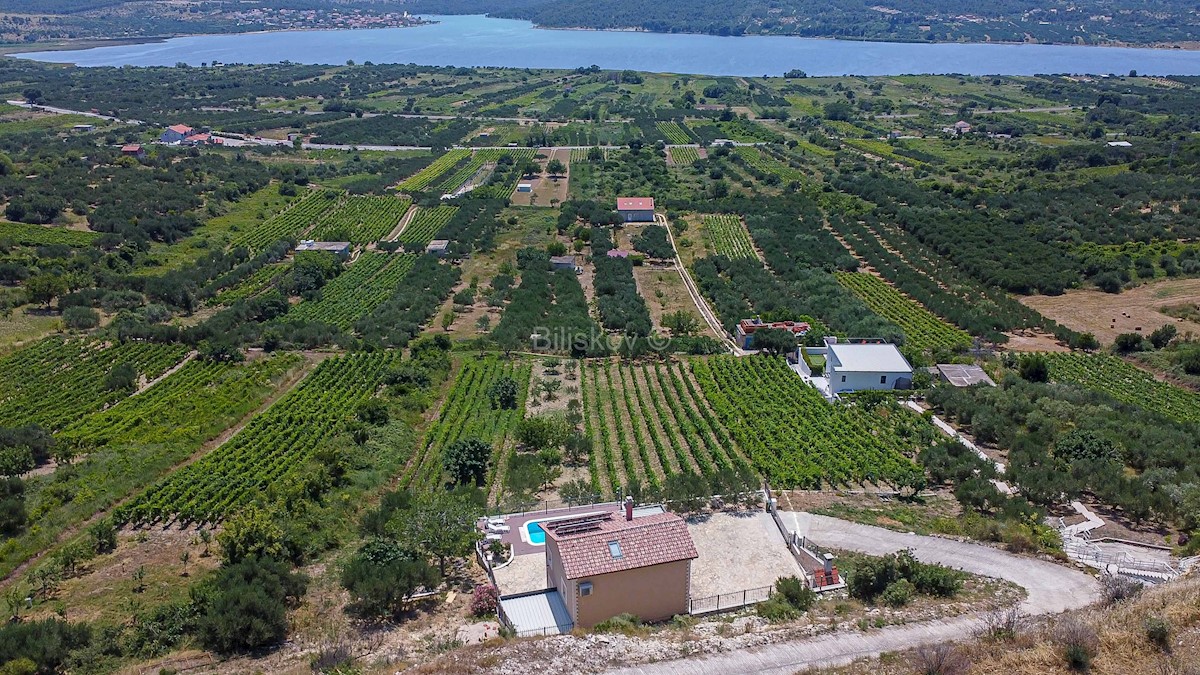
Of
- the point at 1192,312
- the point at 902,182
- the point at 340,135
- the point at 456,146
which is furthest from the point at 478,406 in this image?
the point at 340,135

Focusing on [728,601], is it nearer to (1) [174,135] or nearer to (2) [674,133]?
(1) [174,135]

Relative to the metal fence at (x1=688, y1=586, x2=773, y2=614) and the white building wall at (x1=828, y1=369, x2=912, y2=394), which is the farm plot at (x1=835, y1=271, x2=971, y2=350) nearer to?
the white building wall at (x1=828, y1=369, x2=912, y2=394)

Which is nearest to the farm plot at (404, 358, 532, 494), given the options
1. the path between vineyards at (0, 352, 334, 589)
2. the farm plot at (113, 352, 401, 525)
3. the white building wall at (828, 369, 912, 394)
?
the farm plot at (113, 352, 401, 525)

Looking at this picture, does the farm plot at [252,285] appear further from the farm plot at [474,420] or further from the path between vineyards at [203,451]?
the farm plot at [474,420]

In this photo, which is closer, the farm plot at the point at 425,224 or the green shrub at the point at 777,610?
the green shrub at the point at 777,610

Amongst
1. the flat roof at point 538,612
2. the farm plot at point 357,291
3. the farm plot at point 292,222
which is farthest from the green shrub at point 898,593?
the farm plot at point 292,222

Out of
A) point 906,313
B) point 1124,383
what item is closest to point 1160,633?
point 1124,383
